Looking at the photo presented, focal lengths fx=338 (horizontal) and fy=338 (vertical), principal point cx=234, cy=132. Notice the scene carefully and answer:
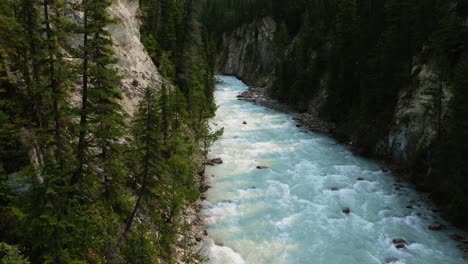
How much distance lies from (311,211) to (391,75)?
69.5ft

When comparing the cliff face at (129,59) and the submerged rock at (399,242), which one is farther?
the cliff face at (129,59)

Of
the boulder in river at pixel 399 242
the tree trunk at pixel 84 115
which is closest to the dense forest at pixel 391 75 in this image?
the boulder in river at pixel 399 242

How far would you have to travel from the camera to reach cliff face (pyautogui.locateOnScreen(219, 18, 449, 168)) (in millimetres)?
32300

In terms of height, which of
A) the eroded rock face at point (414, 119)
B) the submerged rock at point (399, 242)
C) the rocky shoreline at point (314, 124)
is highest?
the eroded rock face at point (414, 119)

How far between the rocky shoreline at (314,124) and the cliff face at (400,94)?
114cm

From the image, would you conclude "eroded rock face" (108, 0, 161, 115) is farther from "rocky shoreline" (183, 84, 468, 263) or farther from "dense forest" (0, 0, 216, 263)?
"dense forest" (0, 0, 216, 263)

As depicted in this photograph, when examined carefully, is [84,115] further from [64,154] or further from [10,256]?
[10,256]

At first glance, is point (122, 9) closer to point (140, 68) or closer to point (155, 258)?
point (140, 68)

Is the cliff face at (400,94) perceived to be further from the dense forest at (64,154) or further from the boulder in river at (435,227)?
the dense forest at (64,154)

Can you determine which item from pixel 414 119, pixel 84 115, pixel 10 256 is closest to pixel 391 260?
pixel 414 119

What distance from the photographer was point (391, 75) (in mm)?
38906

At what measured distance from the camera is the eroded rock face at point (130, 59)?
95.3 ft

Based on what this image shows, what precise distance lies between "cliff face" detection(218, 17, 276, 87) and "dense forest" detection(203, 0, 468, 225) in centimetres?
2685

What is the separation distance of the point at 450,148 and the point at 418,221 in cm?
588
